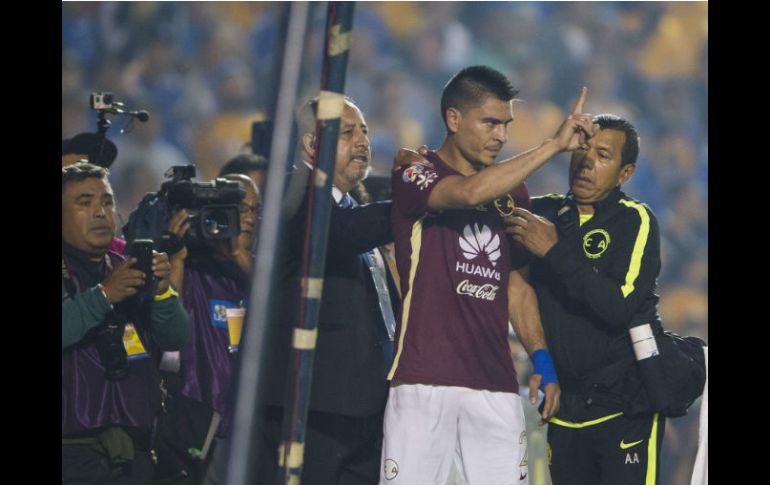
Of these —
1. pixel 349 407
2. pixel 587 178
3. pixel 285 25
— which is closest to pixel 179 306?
pixel 349 407

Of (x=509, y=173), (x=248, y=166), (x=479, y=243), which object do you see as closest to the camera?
(x=509, y=173)

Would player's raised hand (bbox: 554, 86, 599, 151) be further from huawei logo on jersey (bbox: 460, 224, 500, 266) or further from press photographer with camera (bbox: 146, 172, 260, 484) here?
press photographer with camera (bbox: 146, 172, 260, 484)

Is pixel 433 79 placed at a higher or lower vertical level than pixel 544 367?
higher

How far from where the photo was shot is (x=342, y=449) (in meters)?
2.53

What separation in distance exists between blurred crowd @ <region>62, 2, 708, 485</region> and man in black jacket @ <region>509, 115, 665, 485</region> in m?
0.41

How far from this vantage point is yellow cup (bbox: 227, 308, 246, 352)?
277 centimetres

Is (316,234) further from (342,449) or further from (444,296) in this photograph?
(342,449)

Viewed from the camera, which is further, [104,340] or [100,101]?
[100,101]

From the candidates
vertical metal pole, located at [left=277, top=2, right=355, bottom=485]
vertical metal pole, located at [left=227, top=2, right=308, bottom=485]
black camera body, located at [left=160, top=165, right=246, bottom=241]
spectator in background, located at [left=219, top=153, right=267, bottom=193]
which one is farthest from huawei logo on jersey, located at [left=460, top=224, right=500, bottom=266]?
spectator in background, located at [left=219, top=153, right=267, bottom=193]

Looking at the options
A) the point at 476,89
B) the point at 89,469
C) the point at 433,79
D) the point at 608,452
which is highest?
the point at 433,79

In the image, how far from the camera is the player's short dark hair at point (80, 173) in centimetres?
261

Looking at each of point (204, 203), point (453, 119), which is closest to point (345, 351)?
point (204, 203)

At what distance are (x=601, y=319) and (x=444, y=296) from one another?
1.68 feet

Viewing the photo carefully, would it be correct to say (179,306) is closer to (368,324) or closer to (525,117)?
(368,324)
